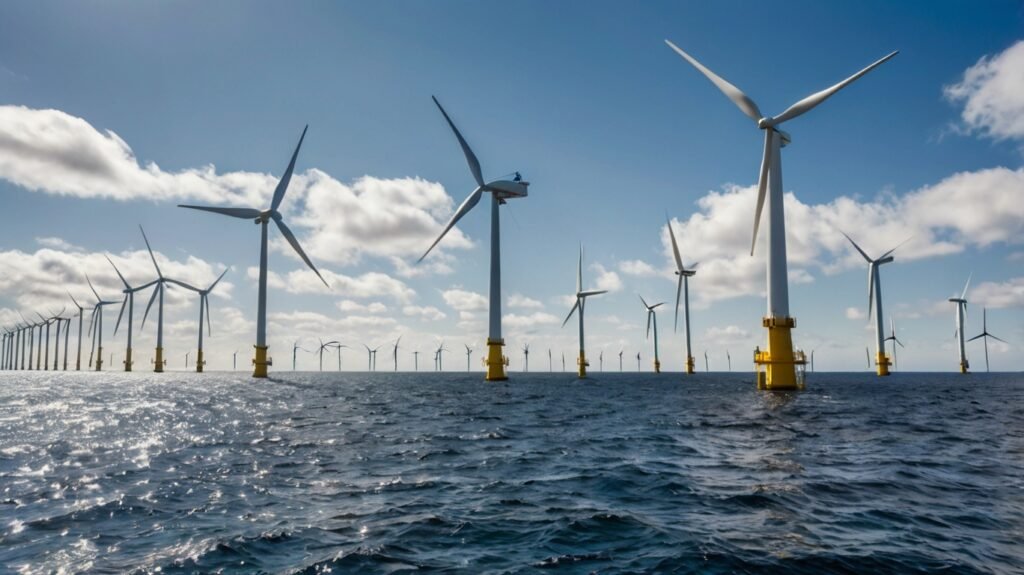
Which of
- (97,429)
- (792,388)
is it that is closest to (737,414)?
(792,388)

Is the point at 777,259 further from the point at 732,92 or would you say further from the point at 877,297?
the point at 877,297

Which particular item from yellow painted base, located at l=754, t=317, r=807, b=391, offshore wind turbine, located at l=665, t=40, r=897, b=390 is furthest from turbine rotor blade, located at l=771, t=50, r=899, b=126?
yellow painted base, located at l=754, t=317, r=807, b=391

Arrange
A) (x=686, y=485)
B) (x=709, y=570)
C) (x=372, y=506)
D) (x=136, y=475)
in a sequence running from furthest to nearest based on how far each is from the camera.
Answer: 1. (x=136, y=475)
2. (x=686, y=485)
3. (x=372, y=506)
4. (x=709, y=570)

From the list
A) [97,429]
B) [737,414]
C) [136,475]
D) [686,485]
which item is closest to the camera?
[686,485]

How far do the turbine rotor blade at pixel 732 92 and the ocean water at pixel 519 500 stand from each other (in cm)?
4678

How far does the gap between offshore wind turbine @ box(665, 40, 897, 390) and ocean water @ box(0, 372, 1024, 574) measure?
27345mm

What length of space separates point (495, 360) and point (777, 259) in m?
52.2

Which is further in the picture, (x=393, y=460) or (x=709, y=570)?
(x=393, y=460)

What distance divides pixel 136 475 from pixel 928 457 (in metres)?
29.9

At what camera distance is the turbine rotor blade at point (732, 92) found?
73.5 m

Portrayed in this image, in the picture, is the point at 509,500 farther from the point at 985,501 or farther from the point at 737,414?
the point at 737,414

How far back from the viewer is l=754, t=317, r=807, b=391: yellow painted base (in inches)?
2468

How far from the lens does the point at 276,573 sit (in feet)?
40.3

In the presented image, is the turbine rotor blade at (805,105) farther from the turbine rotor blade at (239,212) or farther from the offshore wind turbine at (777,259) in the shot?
the turbine rotor blade at (239,212)
